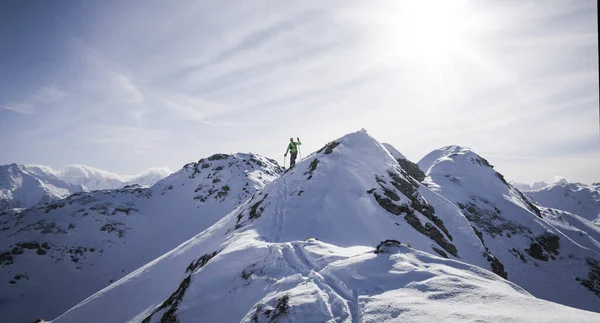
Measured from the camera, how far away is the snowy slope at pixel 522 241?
33594 millimetres

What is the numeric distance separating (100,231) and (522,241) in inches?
2758

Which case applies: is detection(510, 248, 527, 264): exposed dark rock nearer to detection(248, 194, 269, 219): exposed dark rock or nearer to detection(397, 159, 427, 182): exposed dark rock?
detection(397, 159, 427, 182): exposed dark rock

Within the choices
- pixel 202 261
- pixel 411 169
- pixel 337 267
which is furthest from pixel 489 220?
pixel 202 261

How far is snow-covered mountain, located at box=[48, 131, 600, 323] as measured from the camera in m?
6.58

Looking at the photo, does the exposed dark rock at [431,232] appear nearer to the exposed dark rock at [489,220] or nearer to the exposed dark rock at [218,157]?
the exposed dark rock at [489,220]

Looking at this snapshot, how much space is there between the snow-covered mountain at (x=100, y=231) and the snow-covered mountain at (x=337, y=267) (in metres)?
24.2

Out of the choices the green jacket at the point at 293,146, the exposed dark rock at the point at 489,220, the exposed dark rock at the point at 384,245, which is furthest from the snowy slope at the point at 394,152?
the exposed dark rock at the point at 384,245

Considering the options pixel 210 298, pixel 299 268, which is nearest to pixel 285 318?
pixel 299 268

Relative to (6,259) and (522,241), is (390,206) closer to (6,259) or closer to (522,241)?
(522,241)

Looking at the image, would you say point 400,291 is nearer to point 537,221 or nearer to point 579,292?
point 579,292

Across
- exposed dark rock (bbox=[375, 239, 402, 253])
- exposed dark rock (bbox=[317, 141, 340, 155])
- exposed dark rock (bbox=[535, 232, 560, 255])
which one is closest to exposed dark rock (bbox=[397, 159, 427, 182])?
exposed dark rock (bbox=[535, 232, 560, 255])

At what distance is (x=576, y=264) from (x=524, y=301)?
154 feet

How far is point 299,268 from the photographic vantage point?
31.6ft

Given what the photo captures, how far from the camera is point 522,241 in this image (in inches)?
1572
